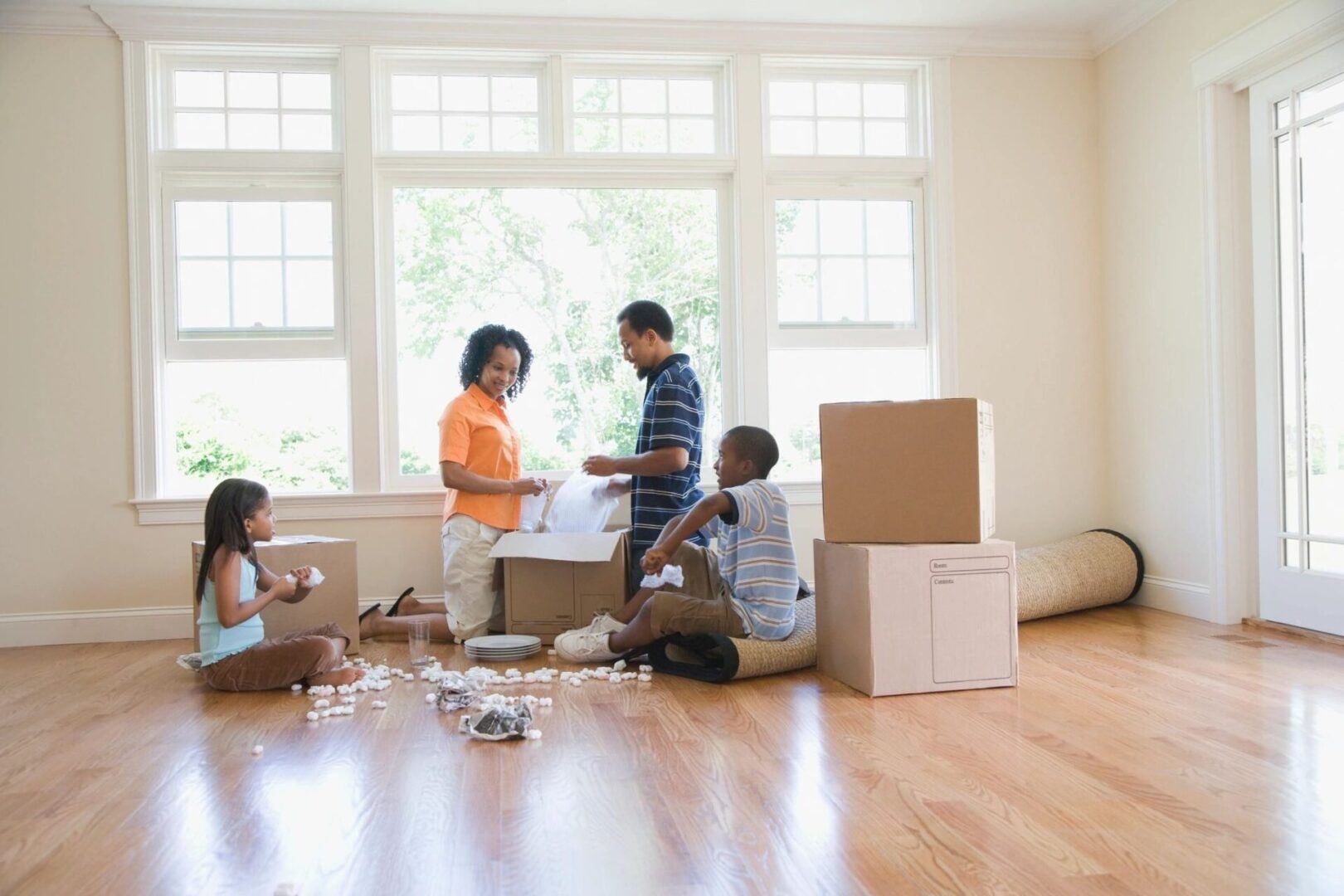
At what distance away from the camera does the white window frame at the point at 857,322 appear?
4.69 meters

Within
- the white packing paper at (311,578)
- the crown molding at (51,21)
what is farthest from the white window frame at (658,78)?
the white packing paper at (311,578)

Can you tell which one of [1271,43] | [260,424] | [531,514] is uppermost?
[1271,43]

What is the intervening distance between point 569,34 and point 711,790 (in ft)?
11.5

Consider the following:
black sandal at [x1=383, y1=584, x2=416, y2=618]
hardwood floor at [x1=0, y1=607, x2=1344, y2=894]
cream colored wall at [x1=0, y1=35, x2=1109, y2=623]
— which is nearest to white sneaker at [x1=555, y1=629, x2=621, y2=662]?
hardwood floor at [x1=0, y1=607, x2=1344, y2=894]

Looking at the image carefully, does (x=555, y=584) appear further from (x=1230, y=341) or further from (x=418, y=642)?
(x=1230, y=341)

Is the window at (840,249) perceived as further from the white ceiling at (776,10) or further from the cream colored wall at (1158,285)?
the cream colored wall at (1158,285)

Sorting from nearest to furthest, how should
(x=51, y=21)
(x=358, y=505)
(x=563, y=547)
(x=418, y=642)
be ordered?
(x=418, y=642) → (x=563, y=547) → (x=51, y=21) → (x=358, y=505)

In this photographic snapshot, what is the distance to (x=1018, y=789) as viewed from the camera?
6.89 ft

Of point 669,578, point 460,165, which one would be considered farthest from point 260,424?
point 669,578

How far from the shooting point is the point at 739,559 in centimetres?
328

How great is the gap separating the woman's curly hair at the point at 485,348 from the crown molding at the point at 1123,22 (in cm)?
294

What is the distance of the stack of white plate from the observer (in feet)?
11.8

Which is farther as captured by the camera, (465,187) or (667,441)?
(465,187)

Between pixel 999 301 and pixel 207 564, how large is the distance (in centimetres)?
348
